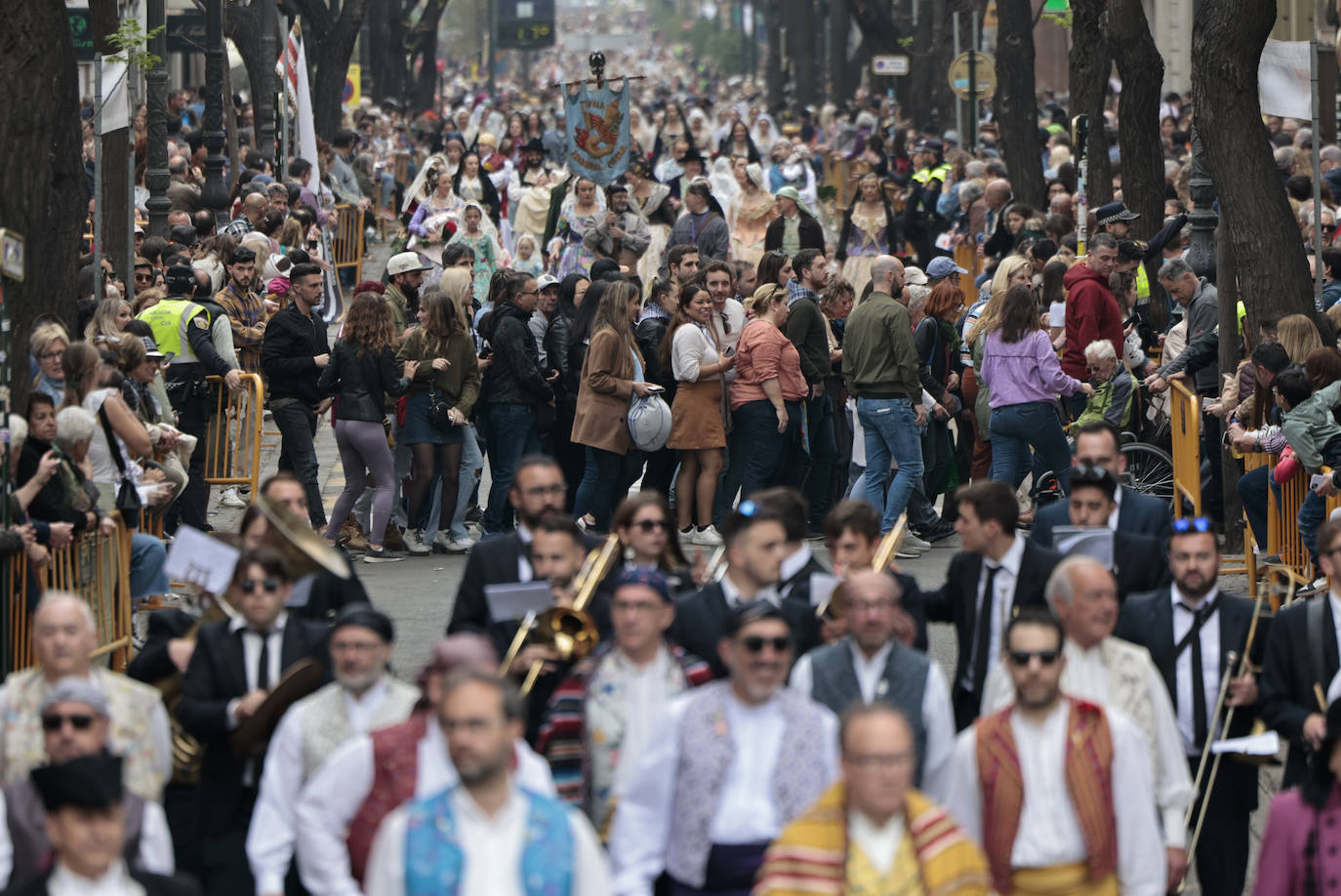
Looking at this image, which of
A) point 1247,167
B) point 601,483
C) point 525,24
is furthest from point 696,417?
point 525,24

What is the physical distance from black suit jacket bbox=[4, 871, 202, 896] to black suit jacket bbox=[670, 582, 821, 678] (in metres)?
2.29

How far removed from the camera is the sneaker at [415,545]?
47.4 feet

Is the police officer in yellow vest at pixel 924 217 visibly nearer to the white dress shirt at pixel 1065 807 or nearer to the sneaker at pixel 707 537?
the sneaker at pixel 707 537

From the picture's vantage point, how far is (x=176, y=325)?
560 inches

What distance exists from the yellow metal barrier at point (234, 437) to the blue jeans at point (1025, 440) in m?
4.36

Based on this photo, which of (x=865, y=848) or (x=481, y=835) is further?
(x=865, y=848)

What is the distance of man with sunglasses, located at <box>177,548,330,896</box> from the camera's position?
718 cm

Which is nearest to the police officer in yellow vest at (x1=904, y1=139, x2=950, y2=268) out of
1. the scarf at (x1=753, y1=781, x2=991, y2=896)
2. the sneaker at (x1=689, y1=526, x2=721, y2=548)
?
the sneaker at (x1=689, y1=526, x2=721, y2=548)

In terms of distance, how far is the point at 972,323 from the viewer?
15.4m

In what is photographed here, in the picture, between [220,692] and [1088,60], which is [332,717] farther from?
[1088,60]

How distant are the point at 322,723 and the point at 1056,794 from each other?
6.72 feet

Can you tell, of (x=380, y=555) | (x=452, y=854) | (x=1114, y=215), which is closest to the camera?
(x=452, y=854)

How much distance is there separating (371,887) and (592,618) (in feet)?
7.41

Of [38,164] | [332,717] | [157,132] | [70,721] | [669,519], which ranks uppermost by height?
[157,132]
